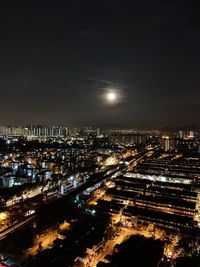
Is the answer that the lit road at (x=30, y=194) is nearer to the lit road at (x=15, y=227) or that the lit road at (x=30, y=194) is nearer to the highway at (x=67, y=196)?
the highway at (x=67, y=196)

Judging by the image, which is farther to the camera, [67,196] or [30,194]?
[30,194]

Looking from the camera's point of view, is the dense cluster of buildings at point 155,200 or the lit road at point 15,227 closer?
the lit road at point 15,227

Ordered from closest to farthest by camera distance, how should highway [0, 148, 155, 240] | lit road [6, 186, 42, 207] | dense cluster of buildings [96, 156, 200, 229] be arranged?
1. highway [0, 148, 155, 240]
2. dense cluster of buildings [96, 156, 200, 229]
3. lit road [6, 186, 42, 207]

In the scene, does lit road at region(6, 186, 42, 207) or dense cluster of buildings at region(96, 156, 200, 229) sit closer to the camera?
dense cluster of buildings at region(96, 156, 200, 229)

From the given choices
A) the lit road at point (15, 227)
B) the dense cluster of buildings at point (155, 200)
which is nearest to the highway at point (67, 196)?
the lit road at point (15, 227)

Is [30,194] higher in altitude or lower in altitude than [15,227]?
higher

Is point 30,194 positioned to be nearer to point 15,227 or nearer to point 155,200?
point 15,227

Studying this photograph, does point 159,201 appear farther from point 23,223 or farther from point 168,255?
point 23,223

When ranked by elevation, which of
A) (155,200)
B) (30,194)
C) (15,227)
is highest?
(155,200)

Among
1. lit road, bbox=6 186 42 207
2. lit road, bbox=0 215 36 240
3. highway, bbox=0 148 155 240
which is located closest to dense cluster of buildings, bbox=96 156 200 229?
highway, bbox=0 148 155 240

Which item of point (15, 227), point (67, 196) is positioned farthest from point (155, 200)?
point (15, 227)

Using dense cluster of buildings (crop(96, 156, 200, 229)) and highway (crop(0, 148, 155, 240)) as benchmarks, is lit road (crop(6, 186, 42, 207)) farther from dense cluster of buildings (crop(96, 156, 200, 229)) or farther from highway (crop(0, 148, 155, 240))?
dense cluster of buildings (crop(96, 156, 200, 229))
